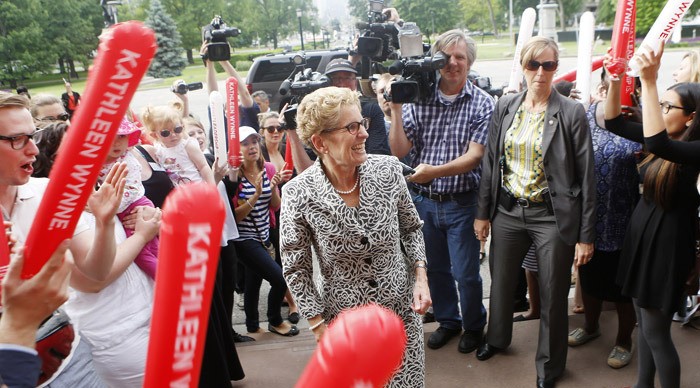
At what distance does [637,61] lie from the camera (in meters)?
2.56

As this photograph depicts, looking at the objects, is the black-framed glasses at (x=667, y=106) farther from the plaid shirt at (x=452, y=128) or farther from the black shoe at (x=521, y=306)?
the black shoe at (x=521, y=306)

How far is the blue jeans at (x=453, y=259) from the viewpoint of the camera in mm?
3719

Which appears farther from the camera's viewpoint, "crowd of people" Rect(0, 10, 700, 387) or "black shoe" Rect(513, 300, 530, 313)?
"black shoe" Rect(513, 300, 530, 313)

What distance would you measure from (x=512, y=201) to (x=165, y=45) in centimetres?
3232

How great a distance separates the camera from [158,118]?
4.00 metres

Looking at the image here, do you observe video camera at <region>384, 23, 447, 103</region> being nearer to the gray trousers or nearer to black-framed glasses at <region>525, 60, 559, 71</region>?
black-framed glasses at <region>525, 60, 559, 71</region>

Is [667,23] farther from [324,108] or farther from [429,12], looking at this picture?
[429,12]

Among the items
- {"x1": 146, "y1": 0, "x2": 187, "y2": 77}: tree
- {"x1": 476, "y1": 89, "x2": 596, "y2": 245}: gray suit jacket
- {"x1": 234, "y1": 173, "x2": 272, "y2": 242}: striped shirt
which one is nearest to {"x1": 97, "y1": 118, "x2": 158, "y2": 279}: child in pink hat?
{"x1": 234, "y1": 173, "x2": 272, "y2": 242}: striped shirt

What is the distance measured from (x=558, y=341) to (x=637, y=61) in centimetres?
167

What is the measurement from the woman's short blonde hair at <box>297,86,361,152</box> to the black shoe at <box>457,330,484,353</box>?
85.3 inches

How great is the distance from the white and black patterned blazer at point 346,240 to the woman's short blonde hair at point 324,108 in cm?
22

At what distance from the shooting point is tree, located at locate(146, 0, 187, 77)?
106 feet

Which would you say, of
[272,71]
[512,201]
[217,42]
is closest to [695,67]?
[512,201]

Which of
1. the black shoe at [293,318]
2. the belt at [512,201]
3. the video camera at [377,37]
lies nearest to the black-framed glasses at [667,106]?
the belt at [512,201]
